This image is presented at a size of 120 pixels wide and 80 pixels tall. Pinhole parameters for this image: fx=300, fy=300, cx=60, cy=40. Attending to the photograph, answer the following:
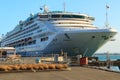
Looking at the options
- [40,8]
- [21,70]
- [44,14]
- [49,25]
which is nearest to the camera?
[21,70]

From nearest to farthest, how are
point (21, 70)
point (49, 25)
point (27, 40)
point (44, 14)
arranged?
point (21, 70) → point (49, 25) → point (44, 14) → point (27, 40)

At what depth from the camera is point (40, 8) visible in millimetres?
95250

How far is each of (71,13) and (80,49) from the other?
445 inches

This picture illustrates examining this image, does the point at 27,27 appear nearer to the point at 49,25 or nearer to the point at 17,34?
→ the point at 17,34

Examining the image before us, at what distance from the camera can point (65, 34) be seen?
212ft

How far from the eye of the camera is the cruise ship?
64.5 m

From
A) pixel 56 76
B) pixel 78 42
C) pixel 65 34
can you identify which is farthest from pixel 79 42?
pixel 56 76

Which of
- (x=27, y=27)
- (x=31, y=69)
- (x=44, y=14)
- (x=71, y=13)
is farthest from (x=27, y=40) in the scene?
(x=31, y=69)

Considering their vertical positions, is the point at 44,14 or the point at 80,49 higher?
the point at 44,14

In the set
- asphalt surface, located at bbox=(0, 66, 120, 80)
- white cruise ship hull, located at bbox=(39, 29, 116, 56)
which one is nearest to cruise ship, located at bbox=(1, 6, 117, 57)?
white cruise ship hull, located at bbox=(39, 29, 116, 56)

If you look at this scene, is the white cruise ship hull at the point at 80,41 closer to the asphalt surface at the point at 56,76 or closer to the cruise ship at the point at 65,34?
the cruise ship at the point at 65,34

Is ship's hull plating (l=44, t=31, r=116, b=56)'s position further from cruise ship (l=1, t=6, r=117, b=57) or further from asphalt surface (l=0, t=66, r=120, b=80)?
asphalt surface (l=0, t=66, r=120, b=80)

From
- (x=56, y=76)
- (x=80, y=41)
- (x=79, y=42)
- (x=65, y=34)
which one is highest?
(x=65, y=34)

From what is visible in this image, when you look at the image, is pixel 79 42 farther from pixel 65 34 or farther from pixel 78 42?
Answer: pixel 65 34
